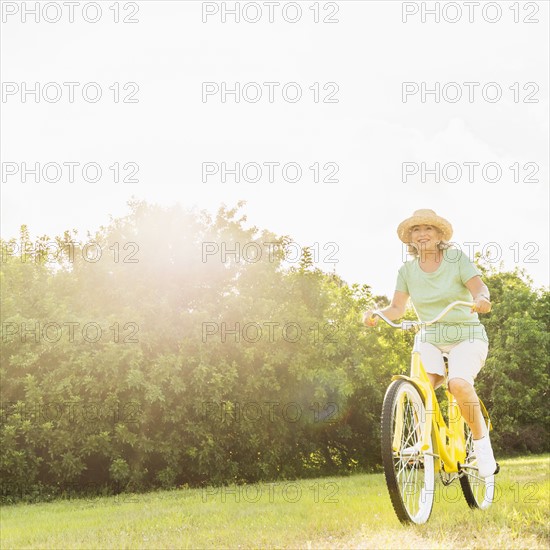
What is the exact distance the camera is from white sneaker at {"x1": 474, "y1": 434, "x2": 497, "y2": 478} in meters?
5.66

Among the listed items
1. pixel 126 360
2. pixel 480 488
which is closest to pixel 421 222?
pixel 480 488

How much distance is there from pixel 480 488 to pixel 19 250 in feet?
42.7

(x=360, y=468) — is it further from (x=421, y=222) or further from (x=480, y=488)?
(x=421, y=222)

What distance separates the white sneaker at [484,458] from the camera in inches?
223

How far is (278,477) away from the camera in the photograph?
16188 mm

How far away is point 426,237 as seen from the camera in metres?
5.87

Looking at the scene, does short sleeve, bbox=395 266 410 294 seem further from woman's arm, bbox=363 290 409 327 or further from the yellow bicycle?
the yellow bicycle

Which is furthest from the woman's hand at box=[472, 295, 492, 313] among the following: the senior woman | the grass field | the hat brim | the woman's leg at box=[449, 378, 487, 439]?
the grass field

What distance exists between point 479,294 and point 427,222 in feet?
2.59

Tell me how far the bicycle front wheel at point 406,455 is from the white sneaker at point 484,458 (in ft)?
1.82

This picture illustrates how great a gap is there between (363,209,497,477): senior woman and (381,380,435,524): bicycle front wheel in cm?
49

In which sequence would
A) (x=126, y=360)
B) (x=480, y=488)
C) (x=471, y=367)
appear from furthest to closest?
1. (x=126, y=360)
2. (x=480, y=488)
3. (x=471, y=367)

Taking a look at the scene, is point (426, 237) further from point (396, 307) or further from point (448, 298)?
point (396, 307)

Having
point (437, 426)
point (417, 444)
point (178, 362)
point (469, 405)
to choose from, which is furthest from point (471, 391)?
point (178, 362)
